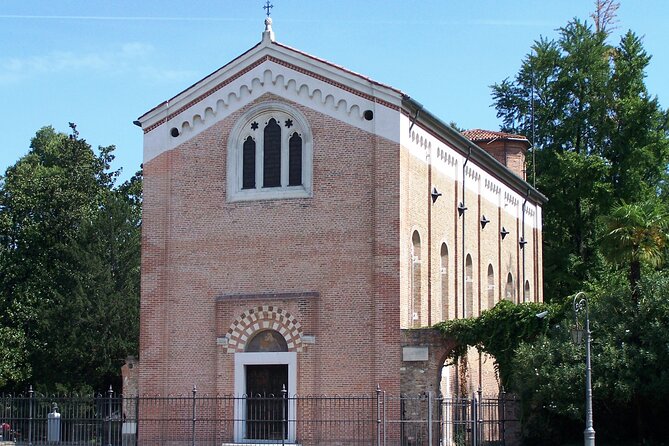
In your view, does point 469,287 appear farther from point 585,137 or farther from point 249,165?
point 585,137

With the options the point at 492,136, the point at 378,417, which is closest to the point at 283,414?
the point at 378,417

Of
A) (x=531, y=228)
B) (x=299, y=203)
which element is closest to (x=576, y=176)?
(x=531, y=228)

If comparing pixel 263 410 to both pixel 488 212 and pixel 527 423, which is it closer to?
pixel 527 423

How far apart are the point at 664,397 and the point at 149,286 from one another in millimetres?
14308

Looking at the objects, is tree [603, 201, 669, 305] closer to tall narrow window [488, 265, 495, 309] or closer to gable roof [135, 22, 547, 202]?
gable roof [135, 22, 547, 202]

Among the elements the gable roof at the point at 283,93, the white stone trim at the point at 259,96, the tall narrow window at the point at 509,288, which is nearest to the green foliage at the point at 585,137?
the tall narrow window at the point at 509,288

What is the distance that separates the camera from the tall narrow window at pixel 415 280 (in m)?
31.7

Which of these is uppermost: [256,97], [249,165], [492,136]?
[492,136]

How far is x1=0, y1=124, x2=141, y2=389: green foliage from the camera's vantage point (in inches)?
1766

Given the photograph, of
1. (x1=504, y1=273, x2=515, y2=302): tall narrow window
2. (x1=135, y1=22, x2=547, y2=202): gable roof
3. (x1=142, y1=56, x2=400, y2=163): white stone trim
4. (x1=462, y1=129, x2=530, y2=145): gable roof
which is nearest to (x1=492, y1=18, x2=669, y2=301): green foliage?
(x1=462, y1=129, x2=530, y2=145): gable roof

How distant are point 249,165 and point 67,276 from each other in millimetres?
17418

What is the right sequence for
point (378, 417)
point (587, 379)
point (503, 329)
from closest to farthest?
point (587, 379)
point (378, 417)
point (503, 329)

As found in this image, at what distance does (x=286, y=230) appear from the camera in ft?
103

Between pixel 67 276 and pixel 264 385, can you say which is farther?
pixel 67 276
